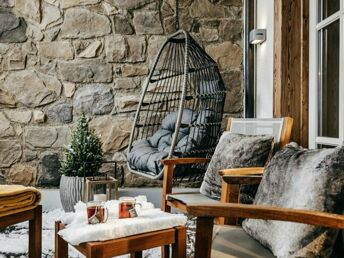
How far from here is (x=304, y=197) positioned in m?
1.31

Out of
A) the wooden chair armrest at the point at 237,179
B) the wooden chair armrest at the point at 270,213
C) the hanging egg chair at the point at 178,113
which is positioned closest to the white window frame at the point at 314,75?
the wooden chair armrest at the point at 237,179

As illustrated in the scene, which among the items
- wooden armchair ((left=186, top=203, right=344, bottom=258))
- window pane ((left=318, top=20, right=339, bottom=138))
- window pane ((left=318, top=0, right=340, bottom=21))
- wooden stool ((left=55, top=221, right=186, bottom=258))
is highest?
window pane ((left=318, top=0, right=340, bottom=21))

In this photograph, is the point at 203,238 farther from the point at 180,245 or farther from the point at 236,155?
→ the point at 236,155

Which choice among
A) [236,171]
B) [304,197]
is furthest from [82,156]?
[304,197]

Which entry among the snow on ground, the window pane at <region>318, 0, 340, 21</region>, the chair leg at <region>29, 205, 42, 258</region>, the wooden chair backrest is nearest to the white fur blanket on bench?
the chair leg at <region>29, 205, 42, 258</region>

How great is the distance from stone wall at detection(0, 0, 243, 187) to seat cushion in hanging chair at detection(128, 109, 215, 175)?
24.1 inches

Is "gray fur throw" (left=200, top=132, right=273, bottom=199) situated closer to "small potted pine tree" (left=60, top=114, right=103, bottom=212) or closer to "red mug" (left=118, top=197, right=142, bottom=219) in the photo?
"red mug" (left=118, top=197, right=142, bottom=219)

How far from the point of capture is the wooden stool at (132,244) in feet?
4.61

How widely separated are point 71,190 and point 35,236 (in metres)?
1.50

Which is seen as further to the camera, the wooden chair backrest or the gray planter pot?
the gray planter pot

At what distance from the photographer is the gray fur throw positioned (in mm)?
2330

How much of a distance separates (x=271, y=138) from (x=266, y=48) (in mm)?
1284

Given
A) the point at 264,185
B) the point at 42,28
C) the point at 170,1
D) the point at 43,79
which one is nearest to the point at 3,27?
the point at 42,28

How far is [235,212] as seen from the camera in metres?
1.13
